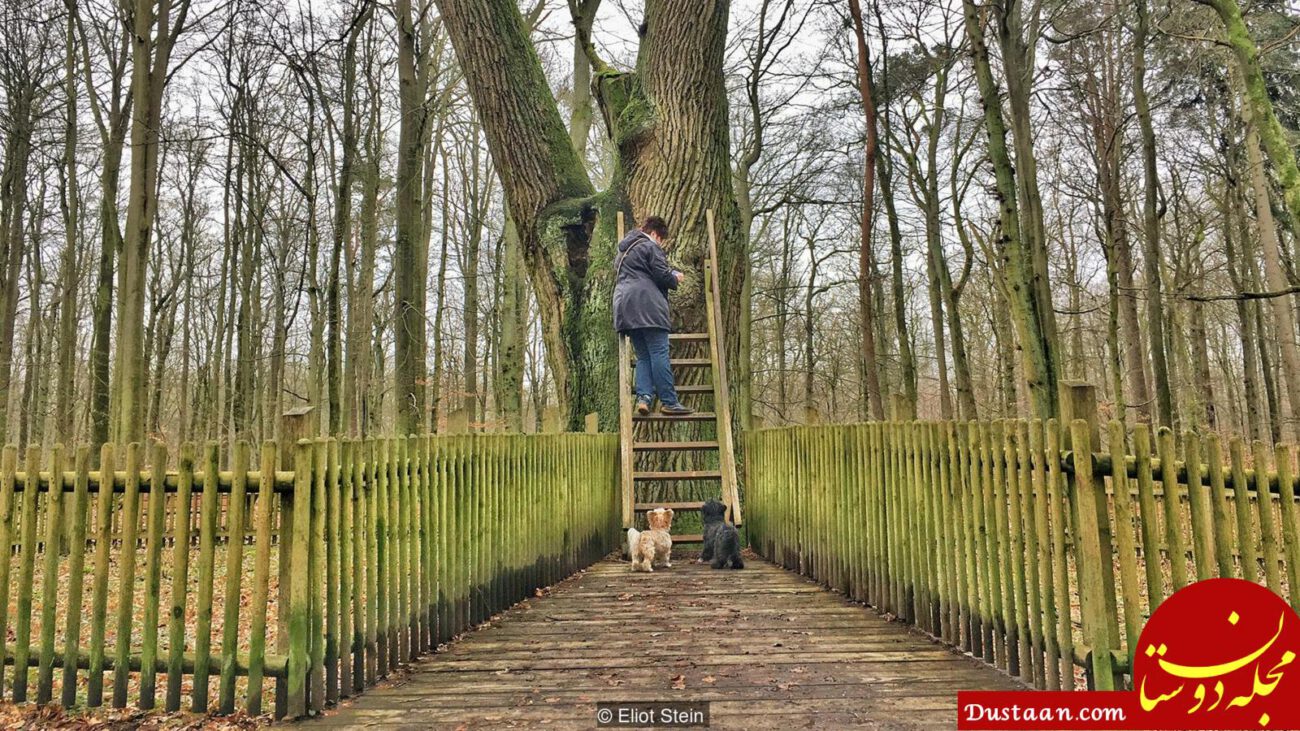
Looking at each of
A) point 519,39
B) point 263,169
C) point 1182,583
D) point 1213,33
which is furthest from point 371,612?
point 263,169

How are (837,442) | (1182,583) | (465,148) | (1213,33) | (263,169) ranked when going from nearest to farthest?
(1182,583) < (837,442) < (1213,33) < (263,169) < (465,148)

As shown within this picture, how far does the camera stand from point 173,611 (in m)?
3.26

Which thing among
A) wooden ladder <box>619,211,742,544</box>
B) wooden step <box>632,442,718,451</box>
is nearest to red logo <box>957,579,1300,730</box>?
wooden ladder <box>619,211,742,544</box>

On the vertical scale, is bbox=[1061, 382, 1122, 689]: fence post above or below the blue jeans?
below

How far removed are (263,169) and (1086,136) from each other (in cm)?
1743

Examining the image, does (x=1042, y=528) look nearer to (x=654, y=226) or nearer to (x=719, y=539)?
(x=719, y=539)

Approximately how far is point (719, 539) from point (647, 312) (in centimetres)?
222

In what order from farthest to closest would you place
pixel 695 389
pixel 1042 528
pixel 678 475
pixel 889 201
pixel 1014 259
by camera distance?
pixel 889 201 → pixel 1014 259 → pixel 695 389 → pixel 678 475 → pixel 1042 528

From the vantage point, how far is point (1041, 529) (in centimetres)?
323

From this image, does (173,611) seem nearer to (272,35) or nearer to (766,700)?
(766,700)

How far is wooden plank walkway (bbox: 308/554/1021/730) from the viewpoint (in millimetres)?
2967

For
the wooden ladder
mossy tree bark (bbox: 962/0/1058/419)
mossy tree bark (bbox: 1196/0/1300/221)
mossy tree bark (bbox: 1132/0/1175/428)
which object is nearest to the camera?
mossy tree bark (bbox: 1196/0/1300/221)

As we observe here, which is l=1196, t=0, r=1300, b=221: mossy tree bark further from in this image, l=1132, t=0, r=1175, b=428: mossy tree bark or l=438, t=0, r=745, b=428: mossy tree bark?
l=1132, t=0, r=1175, b=428: mossy tree bark
